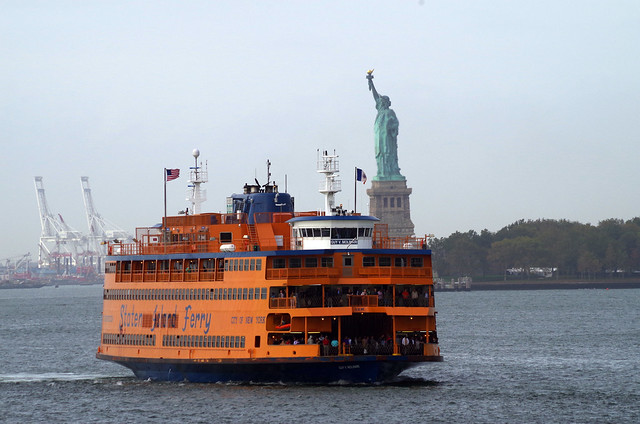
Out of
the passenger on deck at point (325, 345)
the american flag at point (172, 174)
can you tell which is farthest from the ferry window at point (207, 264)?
the american flag at point (172, 174)

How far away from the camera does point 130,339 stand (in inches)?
2303

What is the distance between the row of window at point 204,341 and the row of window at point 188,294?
179 centimetres

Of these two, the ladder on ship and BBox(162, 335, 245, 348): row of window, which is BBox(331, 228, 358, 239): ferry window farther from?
BBox(162, 335, 245, 348): row of window

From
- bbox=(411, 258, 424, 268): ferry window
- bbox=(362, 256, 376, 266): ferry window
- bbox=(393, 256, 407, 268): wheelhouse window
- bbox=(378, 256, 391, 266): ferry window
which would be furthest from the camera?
bbox=(411, 258, 424, 268): ferry window

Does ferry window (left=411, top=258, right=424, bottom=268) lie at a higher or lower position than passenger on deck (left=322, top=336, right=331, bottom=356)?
higher

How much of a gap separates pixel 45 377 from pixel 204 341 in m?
14.9

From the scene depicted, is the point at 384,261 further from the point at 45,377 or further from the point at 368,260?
the point at 45,377

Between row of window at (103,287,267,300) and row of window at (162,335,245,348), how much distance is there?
1789mm

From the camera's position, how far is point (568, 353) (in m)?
72.2

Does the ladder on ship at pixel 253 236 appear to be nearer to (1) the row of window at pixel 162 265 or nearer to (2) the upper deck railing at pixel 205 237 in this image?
(2) the upper deck railing at pixel 205 237

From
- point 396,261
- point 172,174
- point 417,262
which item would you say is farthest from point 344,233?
point 172,174

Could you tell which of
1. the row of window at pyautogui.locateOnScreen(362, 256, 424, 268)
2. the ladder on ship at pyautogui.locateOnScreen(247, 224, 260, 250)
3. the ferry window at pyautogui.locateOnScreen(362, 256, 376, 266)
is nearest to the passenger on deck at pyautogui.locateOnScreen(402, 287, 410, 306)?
the row of window at pyautogui.locateOnScreen(362, 256, 424, 268)

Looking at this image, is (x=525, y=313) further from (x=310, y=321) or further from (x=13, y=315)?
(x=310, y=321)

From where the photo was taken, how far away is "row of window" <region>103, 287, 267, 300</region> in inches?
2028
